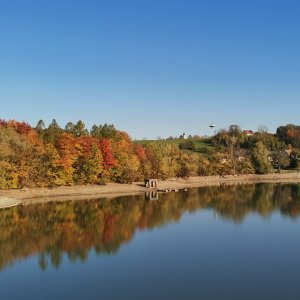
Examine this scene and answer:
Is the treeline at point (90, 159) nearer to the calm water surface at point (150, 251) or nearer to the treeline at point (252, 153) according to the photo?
the treeline at point (252, 153)

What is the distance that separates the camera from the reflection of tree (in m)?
39.0

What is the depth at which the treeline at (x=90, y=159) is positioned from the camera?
250ft

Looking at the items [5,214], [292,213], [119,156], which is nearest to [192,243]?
[292,213]

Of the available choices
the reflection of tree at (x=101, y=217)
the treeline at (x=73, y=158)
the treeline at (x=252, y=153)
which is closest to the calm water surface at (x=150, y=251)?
the reflection of tree at (x=101, y=217)

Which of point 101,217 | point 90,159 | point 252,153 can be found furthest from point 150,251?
point 252,153

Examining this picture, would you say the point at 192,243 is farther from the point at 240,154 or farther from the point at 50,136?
the point at 240,154

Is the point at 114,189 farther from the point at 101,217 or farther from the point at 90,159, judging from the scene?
A: the point at 101,217

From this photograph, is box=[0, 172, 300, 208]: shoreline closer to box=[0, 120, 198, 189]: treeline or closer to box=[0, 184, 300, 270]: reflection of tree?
box=[0, 120, 198, 189]: treeline

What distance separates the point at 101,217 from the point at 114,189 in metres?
29.9

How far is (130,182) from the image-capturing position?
93.2 m

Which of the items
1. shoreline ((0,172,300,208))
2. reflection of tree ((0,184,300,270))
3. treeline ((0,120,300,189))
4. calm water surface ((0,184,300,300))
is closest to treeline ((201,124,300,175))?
treeline ((0,120,300,189))

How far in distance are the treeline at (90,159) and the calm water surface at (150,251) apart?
1278 centimetres

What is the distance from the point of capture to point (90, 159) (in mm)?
84938

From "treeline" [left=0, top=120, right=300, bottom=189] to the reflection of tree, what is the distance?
38.1 feet
